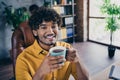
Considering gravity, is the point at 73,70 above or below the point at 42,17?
below

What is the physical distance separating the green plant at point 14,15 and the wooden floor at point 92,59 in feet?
3.14

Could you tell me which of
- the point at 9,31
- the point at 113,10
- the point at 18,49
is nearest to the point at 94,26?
the point at 113,10

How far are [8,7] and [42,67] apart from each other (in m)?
3.61

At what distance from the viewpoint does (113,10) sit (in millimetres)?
4230

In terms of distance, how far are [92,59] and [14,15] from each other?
2030 mm

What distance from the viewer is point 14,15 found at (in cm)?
417

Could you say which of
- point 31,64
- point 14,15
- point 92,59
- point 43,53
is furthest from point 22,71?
point 92,59

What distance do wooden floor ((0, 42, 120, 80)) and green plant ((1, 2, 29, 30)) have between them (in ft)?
3.14

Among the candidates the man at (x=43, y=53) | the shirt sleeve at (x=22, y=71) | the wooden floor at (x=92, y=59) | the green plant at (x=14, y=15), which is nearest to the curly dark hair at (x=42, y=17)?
the man at (x=43, y=53)

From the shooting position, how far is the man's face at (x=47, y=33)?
126 centimetres

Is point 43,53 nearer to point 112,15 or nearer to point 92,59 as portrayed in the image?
point 92,59

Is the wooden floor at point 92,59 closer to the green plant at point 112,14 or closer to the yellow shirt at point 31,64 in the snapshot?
the green plant at point 112,14

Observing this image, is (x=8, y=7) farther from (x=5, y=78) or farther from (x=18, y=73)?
(x=18, y=73)

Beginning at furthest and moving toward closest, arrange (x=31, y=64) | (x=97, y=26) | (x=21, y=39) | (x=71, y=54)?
(x=97, y=26) → (x=21, y=39) → (x=31, y=64) → (x=71, y=54)
